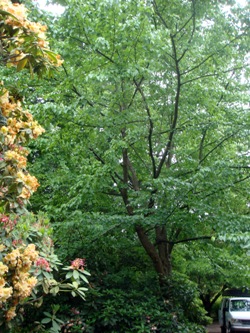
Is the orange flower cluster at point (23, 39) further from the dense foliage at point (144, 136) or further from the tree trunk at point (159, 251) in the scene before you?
the tree trunk at point (159, 251)

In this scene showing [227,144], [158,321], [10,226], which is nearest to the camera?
[10,226]

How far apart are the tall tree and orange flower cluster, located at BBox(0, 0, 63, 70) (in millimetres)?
2348

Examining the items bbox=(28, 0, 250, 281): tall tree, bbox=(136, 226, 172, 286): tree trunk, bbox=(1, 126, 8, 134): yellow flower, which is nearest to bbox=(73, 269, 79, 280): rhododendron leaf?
bbox=(1, 126, 8, 134): yellow flower

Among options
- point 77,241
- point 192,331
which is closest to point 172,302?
point 192,331

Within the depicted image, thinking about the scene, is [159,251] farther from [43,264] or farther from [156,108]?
[43,264]

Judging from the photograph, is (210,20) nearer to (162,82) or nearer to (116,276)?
(162,82)

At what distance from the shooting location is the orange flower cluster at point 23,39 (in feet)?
10.2

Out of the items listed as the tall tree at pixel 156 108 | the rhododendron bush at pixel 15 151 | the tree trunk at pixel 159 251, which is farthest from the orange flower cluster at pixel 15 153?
the tree trunk at pixel 159 251

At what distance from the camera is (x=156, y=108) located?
8172 mm

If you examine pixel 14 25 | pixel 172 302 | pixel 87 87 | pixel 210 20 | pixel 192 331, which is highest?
pixel 210 20

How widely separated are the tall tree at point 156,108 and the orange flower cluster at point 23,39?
2.35m

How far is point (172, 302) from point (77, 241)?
2.38 metres

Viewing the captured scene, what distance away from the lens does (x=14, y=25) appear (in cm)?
315

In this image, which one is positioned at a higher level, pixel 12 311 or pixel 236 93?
pixel 236 93
